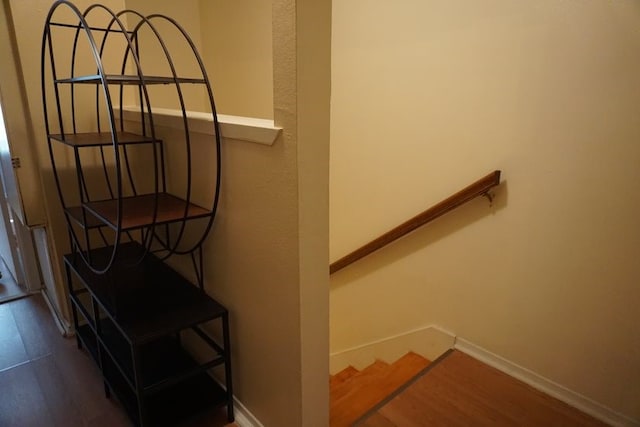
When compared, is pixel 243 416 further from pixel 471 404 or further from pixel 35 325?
pixel 35 325

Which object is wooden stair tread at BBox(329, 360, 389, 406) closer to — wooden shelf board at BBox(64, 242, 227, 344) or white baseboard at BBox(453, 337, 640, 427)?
white baseboard at BBox(453, 337, 640, 427)

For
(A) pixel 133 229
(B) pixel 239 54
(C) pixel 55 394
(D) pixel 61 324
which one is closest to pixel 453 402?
(A) pixel 133 229

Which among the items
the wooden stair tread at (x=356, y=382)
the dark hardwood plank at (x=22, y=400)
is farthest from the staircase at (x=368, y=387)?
the dark hardwood plank at (x=22, y=400)

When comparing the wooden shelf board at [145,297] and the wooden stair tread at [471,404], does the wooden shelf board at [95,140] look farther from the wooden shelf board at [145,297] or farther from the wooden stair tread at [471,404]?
the wooden stair tread at [471,404]

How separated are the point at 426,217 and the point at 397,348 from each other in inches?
33.8

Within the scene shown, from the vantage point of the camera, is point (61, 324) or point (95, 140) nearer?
point (95, 140)

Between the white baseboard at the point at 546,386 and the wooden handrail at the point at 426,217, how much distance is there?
2.05ft

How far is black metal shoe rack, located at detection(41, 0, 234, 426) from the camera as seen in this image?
139 cm

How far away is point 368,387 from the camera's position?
6.88 ft

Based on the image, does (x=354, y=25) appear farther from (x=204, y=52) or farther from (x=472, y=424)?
(x=472, y=424)

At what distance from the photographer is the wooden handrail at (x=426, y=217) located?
6.00 feet

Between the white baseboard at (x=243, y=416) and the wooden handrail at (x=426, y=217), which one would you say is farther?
the wooden handrail at (x=426, y=217)

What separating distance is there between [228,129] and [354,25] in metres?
1.33

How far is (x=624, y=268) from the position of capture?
1.51 metres
